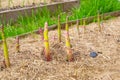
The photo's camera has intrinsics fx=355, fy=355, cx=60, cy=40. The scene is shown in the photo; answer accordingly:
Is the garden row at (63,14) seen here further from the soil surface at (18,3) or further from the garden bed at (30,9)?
the soil surface at (18,3)

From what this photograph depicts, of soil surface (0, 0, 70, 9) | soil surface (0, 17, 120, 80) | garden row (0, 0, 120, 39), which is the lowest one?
soil surface (0, 17, 120, 80)

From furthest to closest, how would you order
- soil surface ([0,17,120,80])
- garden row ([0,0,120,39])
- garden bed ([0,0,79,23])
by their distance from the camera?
1. garden bed ([0,0,79,23])
2. garden row ([0,0,120,39])
3. soil surface ([0,17,120,80])

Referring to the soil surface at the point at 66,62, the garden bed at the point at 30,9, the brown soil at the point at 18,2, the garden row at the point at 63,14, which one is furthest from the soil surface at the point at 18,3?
the soil surface at the point at 66,62

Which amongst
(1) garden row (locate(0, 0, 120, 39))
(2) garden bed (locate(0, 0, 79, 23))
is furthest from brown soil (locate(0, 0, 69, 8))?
(1) garden row (locate(0, 0, 120, 39))

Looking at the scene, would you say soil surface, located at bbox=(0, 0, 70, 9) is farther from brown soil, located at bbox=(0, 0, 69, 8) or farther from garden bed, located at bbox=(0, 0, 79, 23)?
garden bed, located at bbox=(0, 0, 79, 23)

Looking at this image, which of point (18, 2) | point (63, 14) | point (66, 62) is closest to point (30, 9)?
point (63, 14)

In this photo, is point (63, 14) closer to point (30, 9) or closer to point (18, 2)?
point (30, 9)

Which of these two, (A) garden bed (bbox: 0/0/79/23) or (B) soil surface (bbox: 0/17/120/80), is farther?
(A) garden bed (bbox: 0/0/79/23)

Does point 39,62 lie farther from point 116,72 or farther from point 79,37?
point 79,37

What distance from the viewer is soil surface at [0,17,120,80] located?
3223mm

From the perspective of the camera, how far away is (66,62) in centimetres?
348

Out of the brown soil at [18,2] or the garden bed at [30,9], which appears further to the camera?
the brown soil at [18,2]

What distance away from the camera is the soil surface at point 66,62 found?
10.6 feet

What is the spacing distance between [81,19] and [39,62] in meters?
1.70
